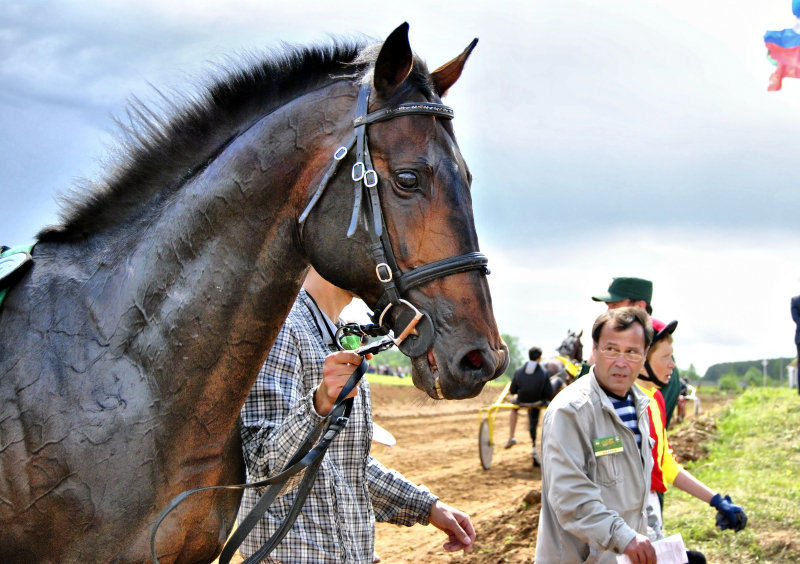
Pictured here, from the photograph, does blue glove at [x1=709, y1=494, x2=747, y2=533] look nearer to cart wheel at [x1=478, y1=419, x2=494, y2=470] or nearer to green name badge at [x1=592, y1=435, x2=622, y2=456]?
green name badge at [x1=592, y1=435, x2=622, y2=456]

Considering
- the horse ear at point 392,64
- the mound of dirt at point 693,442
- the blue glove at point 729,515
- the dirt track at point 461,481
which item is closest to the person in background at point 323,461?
the dirt track at point 461,481

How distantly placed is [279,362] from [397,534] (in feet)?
21.2

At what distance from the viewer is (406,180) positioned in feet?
7.91

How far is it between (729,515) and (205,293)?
342cm

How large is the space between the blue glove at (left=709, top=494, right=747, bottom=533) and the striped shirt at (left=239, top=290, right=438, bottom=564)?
2.09 meters

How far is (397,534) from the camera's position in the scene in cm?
887

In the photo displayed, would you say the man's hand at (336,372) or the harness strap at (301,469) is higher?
the man's hand at (336,372)

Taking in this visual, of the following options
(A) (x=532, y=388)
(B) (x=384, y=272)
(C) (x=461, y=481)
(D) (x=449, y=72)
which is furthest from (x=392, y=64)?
(A) (x=532, y=388)

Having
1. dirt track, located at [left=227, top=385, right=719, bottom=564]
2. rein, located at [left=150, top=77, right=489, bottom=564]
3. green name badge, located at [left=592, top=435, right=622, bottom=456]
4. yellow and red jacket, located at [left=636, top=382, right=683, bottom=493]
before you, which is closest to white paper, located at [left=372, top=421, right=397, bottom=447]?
dirt track, located at [left=227, top=385, right=719, bottom=564]

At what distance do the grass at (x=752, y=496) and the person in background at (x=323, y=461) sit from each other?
177 inches

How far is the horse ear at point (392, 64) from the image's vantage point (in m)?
2.45

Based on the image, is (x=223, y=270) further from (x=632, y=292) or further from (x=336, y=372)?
(x=632, y=292)

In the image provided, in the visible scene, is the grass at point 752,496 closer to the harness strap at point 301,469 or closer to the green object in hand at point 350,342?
the green object in hand at point 350,342

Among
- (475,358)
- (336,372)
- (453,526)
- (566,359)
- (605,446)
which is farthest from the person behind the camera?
(566,359)
